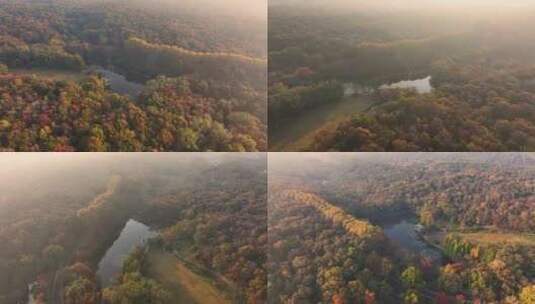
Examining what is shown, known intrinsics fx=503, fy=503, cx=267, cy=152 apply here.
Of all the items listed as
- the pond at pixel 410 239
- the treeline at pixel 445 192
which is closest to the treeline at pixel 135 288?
the treeline at pixel 445 192

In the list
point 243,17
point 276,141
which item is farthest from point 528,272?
point 243,17

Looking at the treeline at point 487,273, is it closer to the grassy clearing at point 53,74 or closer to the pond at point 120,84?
the pond at point 120,84

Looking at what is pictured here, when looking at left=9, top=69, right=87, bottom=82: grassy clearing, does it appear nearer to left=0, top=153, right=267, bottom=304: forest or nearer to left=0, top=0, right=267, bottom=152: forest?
left=0, top=0, right=267, bottom=152: forest

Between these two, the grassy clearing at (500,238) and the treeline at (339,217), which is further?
the treeline at (339,217)

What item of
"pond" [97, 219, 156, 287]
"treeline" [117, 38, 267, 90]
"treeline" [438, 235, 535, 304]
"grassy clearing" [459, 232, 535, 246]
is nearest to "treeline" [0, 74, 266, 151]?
"treeline" [117, 38, 267, 90]

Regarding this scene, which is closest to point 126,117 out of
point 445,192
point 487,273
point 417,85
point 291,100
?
point 291,100

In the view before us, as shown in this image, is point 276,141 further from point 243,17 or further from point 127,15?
point 127,15
